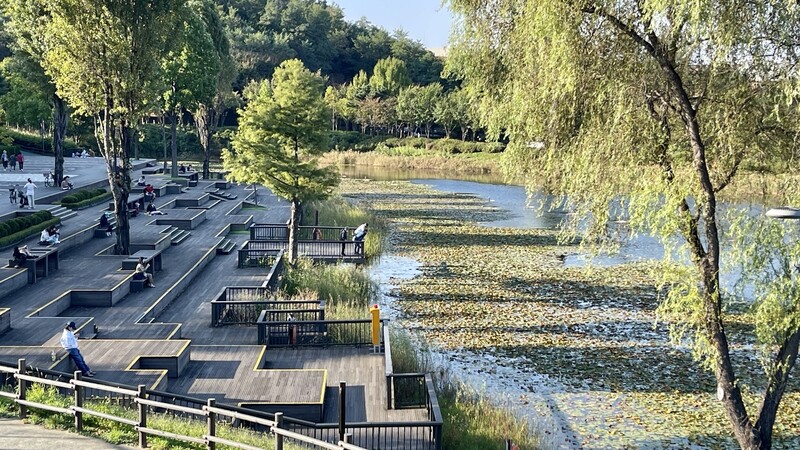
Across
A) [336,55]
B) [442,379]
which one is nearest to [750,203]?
[442,379]

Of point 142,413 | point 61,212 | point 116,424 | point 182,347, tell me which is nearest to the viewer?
point 142,413

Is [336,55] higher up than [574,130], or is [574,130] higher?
[336,55]

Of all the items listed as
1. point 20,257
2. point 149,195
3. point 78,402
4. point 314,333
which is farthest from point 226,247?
point 78,402

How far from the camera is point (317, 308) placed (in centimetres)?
2094

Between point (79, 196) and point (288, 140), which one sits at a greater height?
point (288, 140)

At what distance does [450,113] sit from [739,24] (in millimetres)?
84025

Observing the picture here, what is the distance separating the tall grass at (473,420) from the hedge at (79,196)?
891 inches

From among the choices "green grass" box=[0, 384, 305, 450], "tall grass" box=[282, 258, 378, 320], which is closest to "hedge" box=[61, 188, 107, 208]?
"tall grass" box=[282, 258, 378, 320]

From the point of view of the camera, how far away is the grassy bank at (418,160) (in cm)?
8194

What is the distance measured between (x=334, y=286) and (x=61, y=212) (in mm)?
14553

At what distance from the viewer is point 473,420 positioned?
15.0 m

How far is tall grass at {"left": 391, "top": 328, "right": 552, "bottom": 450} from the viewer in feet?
46.8

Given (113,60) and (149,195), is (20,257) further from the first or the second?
(149,195)

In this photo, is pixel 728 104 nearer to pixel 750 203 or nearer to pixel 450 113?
pixel 750 203
